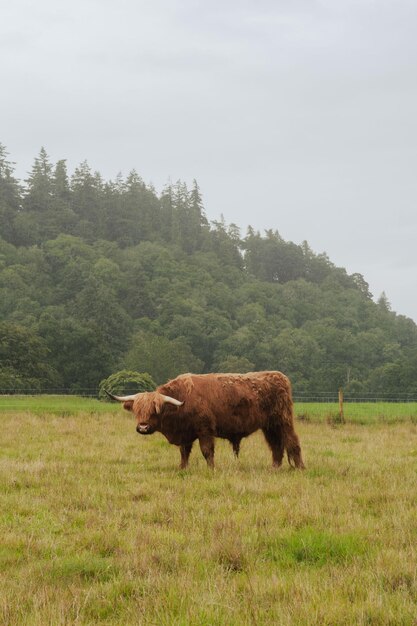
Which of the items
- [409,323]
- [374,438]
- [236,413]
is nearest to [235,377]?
[236,413]

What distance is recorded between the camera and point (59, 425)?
16.6 m

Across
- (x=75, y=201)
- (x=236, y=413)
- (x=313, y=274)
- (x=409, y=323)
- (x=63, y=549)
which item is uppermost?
(x=75, y=201)

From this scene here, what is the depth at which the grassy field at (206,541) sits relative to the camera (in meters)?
3.93

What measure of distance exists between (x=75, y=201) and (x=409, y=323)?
73.9 metres

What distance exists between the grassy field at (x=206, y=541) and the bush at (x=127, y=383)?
20.3 meters

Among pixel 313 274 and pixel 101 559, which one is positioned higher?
pixel 313 274

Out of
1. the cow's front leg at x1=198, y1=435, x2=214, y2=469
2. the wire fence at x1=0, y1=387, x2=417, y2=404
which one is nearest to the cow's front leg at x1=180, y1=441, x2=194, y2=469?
the cow's front leg at x1=198, y1=435, x2=214, y2=469

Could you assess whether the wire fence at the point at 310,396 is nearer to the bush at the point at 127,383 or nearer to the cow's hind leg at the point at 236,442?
the bush at the point at 127,383

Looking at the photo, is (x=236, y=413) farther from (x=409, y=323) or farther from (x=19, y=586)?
(x=409, y=323)

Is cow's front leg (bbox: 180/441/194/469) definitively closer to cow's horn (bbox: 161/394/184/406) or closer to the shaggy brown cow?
the shaggy brown cow

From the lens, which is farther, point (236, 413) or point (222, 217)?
point (222, 217)

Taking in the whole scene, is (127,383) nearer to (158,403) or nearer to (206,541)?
(158,403)

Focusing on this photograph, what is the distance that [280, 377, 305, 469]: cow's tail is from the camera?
1038 centimetres

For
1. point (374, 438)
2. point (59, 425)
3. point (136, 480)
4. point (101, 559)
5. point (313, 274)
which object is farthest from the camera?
point (313, 274)
